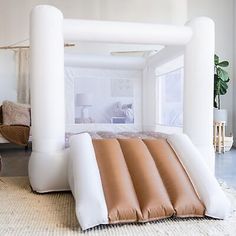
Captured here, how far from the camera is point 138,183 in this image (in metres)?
1.76

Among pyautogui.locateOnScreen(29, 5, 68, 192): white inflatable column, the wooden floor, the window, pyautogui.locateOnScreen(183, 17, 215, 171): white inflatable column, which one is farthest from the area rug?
the window

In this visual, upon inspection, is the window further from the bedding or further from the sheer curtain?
the sheer curtain

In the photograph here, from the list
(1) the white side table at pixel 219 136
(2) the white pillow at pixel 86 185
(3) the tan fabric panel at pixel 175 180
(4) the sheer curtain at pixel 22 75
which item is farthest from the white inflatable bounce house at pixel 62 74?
(4) the sheer curtain at pixel 22 75

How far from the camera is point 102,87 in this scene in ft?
11.8

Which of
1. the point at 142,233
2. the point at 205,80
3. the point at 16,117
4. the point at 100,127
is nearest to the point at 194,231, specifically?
the point at 142,233

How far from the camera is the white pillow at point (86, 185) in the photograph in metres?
1.53

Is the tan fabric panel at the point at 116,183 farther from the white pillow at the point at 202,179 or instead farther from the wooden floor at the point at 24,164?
the wooden floor at the point at 24,164

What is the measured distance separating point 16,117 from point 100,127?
165 cm

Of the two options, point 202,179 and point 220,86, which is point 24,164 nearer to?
point 202,179

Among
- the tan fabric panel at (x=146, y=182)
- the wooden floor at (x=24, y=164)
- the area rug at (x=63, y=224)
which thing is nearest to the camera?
the area rug at (x=63, y=224)

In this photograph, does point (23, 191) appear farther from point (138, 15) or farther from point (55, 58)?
point (138, 15)

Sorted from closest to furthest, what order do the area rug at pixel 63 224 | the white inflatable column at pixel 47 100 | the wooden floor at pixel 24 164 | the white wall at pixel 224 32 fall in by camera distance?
the area rug at pixel 63 224
the white inflatable column at pixel 47 100
the wooden floor at pixel 24 164
the white wall at pixel 224 32

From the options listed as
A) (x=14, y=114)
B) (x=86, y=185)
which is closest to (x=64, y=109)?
(x=86, y=185)

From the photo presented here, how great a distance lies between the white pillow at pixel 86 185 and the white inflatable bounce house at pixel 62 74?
0.71 feet
